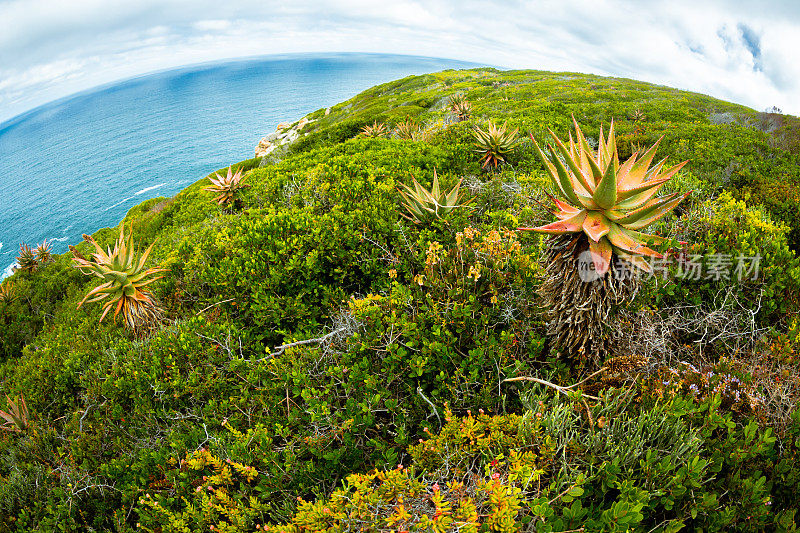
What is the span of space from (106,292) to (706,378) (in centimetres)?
813

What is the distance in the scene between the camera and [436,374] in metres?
3.44

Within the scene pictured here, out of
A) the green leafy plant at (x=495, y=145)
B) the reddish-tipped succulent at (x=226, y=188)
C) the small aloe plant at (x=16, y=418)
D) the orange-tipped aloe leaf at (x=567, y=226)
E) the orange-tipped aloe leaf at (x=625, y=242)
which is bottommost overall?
the small aloe plant at (x=16, y=418)

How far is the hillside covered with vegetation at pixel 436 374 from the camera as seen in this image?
86.7 inches

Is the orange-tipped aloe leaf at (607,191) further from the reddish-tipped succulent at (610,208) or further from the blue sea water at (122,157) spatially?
the blue sea water at (122,157)

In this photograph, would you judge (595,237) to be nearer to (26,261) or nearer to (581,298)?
(581,298)

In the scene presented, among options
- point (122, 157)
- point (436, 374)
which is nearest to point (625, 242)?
point (436, 374)

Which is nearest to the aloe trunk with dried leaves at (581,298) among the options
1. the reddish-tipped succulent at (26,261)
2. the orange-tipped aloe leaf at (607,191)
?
the orange-tipped aloe leaf at (607,191)

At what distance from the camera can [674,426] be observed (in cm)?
233

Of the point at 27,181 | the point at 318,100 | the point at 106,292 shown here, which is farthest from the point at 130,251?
the point at 318,100

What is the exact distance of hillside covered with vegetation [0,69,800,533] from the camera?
220 centimetres

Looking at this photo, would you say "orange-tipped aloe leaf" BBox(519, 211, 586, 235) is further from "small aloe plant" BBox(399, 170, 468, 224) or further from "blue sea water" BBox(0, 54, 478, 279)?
"blue sea water" BBox(0, 54, 478, 279)

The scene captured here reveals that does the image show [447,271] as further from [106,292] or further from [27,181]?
[27,181]

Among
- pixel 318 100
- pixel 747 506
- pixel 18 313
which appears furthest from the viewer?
pixel 318 100

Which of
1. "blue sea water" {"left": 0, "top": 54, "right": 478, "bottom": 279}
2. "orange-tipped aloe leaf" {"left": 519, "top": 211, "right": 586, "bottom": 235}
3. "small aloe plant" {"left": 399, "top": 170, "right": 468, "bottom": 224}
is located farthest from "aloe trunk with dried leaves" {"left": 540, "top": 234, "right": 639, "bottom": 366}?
"blue sea water" {"left": 0, "top": 54, "right": 478, "bottom": 279}
